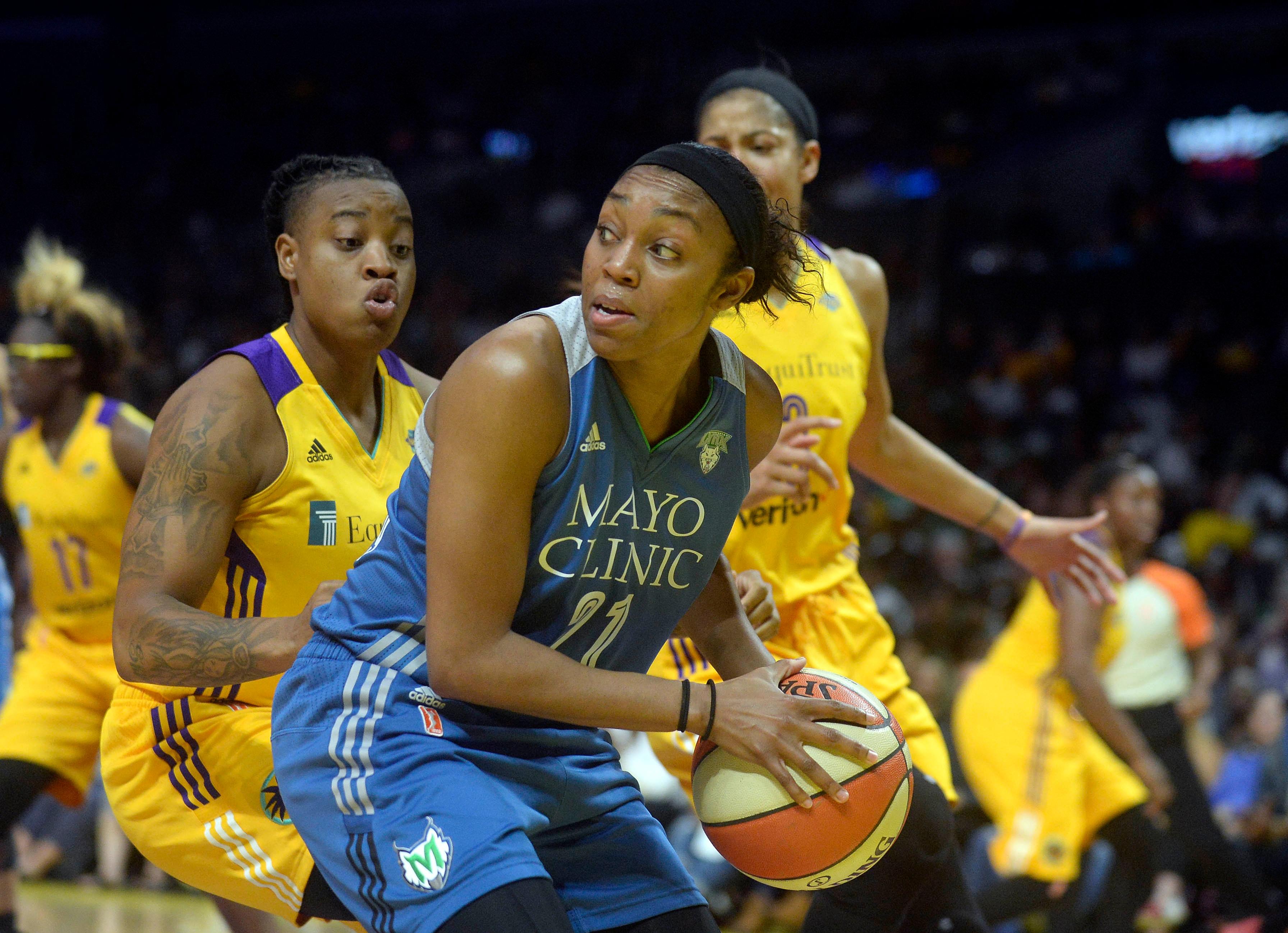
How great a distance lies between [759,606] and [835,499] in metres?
0.73

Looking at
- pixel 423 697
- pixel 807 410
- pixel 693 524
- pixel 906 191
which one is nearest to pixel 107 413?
pixel 807 410

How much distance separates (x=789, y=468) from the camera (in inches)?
117

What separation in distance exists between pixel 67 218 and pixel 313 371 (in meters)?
15.8

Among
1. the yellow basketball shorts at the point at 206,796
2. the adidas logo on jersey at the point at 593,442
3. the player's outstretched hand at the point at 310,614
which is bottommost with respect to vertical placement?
the yellow basketball shorts at the point at 206,796

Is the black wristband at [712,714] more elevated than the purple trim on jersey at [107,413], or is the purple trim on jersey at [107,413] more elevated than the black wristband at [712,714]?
the purple trim on jersey at [107,413]

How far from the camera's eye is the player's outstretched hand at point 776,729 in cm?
208

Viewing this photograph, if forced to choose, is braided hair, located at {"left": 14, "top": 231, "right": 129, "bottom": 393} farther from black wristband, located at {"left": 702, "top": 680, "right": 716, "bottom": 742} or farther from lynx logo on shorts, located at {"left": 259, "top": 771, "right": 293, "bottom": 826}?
black wristband, located at {"left": 702, "top": 680, "right": 716, "bottom": 742}

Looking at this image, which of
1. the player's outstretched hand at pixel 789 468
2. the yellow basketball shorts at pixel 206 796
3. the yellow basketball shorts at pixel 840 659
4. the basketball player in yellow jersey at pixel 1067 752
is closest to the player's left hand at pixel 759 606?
the player's outstretched hand at pixel 789 468

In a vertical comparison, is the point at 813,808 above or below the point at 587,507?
below

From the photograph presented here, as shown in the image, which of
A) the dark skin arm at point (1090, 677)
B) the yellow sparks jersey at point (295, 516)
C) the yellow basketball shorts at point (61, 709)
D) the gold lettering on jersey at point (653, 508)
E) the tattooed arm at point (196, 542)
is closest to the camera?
the gold lettering on jersey at point (653, 508)

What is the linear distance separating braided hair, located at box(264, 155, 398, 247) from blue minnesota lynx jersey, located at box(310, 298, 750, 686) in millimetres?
959

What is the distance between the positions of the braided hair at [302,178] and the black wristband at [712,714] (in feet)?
4.71

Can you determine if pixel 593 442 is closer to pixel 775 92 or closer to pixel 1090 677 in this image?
pixel 775 92

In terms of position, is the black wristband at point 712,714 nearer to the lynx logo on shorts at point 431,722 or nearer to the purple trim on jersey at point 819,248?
the lynx logo on shorts at point 431,722
